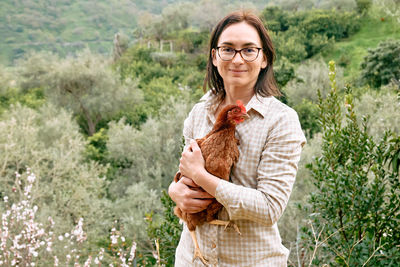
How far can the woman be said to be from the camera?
118 centimetres

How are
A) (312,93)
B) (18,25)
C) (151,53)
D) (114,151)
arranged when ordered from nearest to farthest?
(114,151) → (312,93) → (151,53) → (18,25)

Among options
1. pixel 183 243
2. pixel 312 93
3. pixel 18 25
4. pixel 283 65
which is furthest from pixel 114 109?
pixel 18 25

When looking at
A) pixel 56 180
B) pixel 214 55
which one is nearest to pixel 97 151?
pixel 56 180

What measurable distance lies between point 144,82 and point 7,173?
A: 601 inches

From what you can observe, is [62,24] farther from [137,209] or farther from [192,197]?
[192,197]

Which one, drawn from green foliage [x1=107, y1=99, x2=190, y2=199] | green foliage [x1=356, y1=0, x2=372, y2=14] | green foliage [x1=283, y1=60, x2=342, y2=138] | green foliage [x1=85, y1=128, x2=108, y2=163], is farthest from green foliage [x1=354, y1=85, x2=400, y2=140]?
green foliage [x1=356, y1=0, x2=372, y2=14]

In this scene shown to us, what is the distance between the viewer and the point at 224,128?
1.33m

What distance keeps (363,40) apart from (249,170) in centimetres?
2731

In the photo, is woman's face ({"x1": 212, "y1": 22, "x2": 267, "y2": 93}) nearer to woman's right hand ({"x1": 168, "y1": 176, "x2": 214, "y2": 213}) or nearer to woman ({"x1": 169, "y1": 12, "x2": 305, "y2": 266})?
woman ({"x1": 169, "y1": 12, "x2": 305, "y2": 266})

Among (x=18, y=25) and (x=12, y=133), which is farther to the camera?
(x=18, y=25)

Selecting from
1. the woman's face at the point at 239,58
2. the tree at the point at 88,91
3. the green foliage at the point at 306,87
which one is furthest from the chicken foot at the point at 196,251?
the tree at the point at 88,91

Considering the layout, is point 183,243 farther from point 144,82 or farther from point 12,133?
point 144,82

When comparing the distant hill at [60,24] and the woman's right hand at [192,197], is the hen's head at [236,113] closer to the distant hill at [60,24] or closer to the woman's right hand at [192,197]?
the woman's right hand at [192,197]

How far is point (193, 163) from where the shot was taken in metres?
1.30
